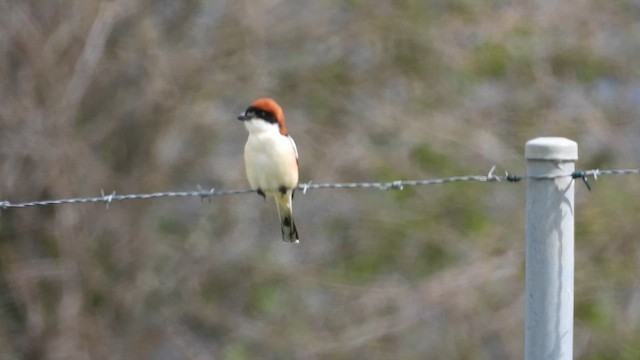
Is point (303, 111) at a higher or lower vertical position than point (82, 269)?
higher

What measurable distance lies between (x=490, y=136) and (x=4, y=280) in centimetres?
366

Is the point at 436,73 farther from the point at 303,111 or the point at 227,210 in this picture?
the point at 227,210

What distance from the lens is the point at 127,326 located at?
9.11m

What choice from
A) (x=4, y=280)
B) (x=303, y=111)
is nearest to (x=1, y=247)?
(x=4, y=280)

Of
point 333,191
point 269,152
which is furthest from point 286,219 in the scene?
point 333,191

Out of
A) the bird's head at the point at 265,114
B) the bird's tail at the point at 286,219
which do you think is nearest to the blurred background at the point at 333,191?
the bird's tail at the point at 286,219

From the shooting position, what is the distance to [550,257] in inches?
119

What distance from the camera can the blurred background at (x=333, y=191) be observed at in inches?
341

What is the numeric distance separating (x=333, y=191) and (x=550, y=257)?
633 cm

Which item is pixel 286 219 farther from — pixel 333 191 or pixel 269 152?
pixel 333 191

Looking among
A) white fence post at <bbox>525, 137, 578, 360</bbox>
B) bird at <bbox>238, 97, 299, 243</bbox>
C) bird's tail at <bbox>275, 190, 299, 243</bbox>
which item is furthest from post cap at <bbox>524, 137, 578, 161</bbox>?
bird's tail at <bbox>275, 190, 299, 243</bbox>

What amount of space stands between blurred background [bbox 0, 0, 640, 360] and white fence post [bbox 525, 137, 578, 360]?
18.8ft

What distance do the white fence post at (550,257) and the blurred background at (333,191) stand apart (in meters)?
5.72

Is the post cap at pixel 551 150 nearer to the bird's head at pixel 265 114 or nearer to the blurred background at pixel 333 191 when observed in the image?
the bird's head at pixel 265 114
